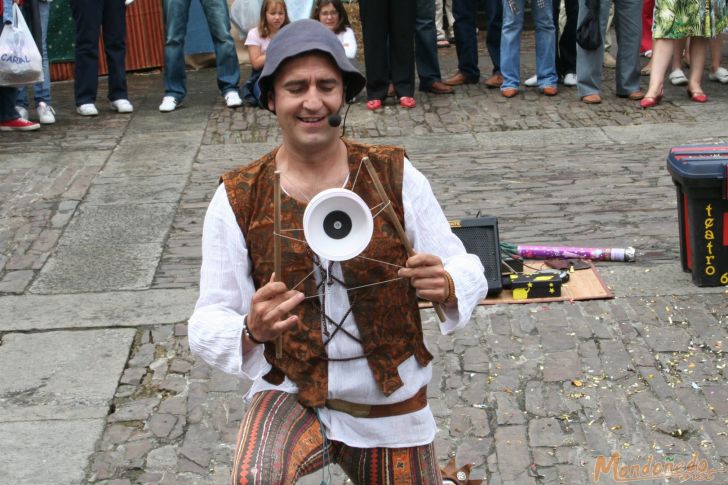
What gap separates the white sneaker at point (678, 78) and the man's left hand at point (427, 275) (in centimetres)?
878

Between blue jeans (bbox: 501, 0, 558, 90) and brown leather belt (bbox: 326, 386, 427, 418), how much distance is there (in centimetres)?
773

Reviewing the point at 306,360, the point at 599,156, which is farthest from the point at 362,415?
the point at 599,156

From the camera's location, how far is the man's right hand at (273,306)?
9.04 feet

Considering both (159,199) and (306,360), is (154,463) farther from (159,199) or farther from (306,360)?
(159,199)

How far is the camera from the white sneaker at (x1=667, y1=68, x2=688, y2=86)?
11009 mm

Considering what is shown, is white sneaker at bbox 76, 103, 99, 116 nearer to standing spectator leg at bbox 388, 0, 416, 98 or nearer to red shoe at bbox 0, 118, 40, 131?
red shoe at bbox 0, 118, 40, 131

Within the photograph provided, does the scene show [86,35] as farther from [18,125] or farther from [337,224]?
[337,224]

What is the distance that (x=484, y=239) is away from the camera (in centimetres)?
604

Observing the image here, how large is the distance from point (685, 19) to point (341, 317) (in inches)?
305

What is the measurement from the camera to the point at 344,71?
9.84 ft

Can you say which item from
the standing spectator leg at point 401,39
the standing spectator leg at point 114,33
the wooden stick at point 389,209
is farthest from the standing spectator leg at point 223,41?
the wooden stick at point 389,209

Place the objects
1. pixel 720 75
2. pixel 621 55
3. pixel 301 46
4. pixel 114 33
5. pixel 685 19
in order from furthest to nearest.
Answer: pixel 720 75 → pixel 621 55 → pixel 114 33 → pixel 685 19 → pixel 301 46

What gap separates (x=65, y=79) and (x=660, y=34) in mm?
6361

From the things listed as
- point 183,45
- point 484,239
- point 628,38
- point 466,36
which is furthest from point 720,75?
point 484,239
